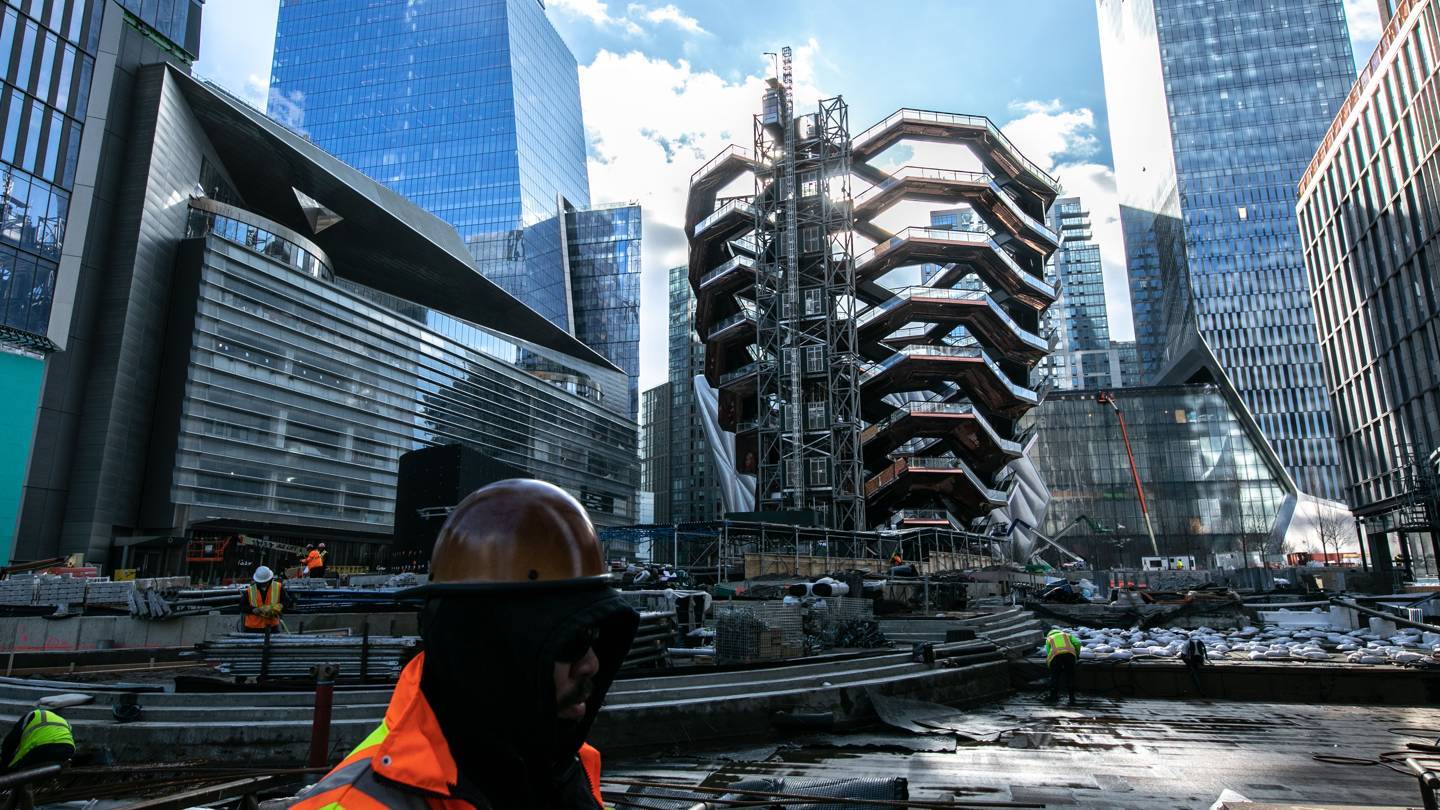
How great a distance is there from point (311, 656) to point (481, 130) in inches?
4736

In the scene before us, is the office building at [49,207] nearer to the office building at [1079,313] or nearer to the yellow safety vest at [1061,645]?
the yellow safety vest at [1061,645]

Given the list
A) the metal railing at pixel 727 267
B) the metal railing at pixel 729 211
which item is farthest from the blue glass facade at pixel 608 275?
the metal railing at pixel 729 211

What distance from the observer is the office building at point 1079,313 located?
14950cm

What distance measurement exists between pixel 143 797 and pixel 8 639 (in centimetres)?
1391

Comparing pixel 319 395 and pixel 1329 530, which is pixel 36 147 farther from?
pixel 1329 530

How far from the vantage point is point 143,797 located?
6.18m

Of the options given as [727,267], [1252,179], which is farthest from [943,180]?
[1252,179]

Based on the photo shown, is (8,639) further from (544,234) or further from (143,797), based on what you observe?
(544,234)

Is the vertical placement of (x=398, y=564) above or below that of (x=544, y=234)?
below

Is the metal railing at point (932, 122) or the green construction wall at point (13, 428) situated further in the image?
the metal railing at point (932, 122)

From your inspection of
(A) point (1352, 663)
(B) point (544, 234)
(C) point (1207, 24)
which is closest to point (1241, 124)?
(C) point (1207, 24)

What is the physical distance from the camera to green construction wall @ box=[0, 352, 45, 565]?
122 feet

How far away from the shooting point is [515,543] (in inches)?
72.2

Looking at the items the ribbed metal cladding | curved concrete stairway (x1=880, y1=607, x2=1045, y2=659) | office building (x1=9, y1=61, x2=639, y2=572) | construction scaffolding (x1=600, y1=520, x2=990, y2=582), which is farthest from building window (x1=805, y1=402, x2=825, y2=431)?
curved concrete stairway (x1=880, y1=607, x2=1045, y2=659)
